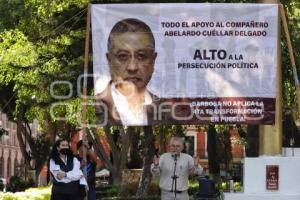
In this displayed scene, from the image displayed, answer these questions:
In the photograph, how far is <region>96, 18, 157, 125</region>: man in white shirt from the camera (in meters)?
12.6

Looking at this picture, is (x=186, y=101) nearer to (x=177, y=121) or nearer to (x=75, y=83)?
(x=177, y=121)

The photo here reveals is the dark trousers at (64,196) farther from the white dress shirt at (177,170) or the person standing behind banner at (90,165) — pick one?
the white dress shirt at (177,170)

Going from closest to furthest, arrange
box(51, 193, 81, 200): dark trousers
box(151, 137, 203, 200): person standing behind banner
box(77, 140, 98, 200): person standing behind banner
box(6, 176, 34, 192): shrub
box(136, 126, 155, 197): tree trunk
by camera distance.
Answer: box(151, 137, 203, 200): person standing behind banner → box(51, 193, 81, 200): dark trousers → box(77, 140, 98, 200): person standing behind banner → box(136, 126, 155, 197): tree trunk → box(6, 176, 34, 192): shrub

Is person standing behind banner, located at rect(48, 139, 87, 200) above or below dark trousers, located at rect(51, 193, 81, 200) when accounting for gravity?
above

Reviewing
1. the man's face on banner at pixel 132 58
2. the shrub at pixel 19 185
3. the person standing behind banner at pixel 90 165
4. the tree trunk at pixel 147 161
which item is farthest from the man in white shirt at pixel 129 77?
the shrub at pixel 19 185

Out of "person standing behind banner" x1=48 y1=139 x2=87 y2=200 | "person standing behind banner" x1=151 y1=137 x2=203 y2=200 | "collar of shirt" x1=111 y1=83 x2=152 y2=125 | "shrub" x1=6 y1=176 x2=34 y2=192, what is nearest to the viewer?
"person standing behind banner" x1=151 y1=137 x2=203 y2=200

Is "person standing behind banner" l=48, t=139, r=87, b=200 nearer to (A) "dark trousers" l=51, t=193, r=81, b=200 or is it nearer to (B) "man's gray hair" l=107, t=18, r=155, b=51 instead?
(A) "dark trousers" l=51, t=193, r=81, b=200

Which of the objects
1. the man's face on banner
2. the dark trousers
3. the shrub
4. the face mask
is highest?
the man's face on banner

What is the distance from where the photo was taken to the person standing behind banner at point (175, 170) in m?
11.4

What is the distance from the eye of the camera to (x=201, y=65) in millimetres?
12523

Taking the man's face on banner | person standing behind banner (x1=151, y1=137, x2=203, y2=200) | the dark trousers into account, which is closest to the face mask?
the dark trousers

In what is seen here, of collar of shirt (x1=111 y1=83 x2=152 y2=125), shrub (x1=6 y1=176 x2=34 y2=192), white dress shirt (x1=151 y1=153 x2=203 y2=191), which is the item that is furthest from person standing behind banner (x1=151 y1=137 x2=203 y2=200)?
shrub (x1=6 y1=176 x2=34 y2=192)

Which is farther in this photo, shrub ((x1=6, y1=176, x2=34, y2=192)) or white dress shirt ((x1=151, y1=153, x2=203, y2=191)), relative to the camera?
shrub ((x1=6, y1=176, x2=34, y2=192))

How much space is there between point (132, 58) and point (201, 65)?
1.22 m
